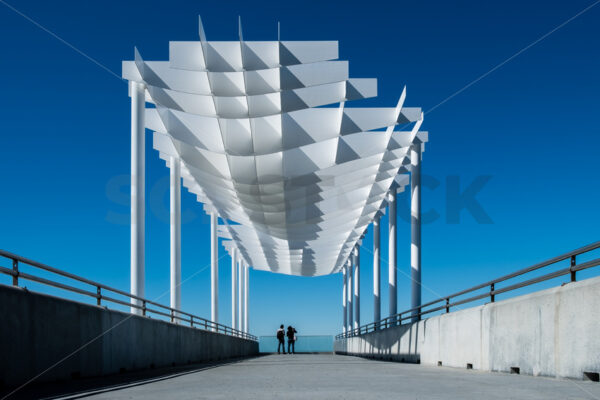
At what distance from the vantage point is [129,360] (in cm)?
1193

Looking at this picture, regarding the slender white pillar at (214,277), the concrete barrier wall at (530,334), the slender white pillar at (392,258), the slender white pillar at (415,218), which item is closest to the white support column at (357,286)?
the slender white pillar at (214,277)

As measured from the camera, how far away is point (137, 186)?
17.7m

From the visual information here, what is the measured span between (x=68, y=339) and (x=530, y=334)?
580cm

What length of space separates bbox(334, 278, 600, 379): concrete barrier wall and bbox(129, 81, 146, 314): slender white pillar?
7168mm

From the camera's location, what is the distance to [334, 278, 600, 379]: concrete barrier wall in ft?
24.4

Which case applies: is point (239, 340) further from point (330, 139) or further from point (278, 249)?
point (330, 139)

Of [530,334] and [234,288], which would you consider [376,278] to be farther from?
[530,334]

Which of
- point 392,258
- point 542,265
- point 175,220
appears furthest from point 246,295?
point 542,265

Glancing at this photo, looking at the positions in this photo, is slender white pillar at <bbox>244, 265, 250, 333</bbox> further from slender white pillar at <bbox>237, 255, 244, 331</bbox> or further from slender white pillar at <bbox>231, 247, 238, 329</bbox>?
slender white pillar at <bbox>231, 247, 238, 329</bbox>

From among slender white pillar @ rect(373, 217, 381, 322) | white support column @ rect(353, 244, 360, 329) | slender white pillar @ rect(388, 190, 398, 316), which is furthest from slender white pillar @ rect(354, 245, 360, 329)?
slender white pillar @ rect(388, 190, 398, 316)

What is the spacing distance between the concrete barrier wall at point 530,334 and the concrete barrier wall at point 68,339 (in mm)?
5680

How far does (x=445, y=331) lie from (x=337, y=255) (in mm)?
31119

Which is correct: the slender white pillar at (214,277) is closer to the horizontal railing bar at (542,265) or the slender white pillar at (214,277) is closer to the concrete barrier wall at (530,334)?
the concrete barrier wall at (530,334)

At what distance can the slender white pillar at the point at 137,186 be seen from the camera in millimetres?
17469
